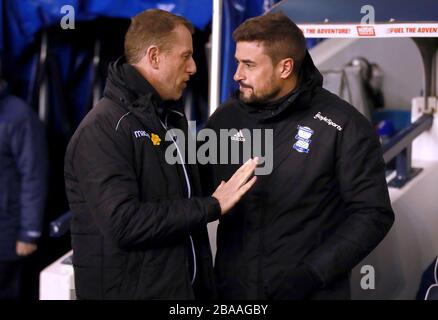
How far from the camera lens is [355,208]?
223cm

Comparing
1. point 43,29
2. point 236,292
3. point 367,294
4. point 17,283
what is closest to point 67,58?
point 43,29

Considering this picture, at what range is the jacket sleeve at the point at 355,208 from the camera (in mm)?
2182

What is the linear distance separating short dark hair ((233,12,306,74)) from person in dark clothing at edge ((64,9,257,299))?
0.23m

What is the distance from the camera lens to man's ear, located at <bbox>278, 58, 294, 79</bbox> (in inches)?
90.4

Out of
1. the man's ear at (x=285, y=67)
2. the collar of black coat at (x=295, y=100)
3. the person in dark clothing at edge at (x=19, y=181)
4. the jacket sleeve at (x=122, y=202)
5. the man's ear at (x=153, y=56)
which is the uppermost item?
the man's ear at (x=153, y=56)

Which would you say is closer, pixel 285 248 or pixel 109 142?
pixel 109 142

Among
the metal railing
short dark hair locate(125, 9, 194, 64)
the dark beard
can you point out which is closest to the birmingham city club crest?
the dark beard

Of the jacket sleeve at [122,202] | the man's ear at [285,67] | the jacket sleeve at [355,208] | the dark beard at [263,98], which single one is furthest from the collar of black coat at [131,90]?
the jacket sleeve at [355,208]

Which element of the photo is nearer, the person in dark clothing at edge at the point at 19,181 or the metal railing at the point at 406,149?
the metal railing at the point at 406,149

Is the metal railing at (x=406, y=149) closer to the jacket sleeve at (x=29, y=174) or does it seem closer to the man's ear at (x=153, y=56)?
the man's ear at (x=153, y=56)

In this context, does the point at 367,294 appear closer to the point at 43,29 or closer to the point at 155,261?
the point at 155,261

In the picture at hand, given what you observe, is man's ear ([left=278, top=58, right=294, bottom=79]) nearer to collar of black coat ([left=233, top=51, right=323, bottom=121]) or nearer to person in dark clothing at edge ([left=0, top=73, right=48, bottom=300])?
collar of black coat ([left=233, top=51, right=323, bottom=121])

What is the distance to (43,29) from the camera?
15.7 feet
